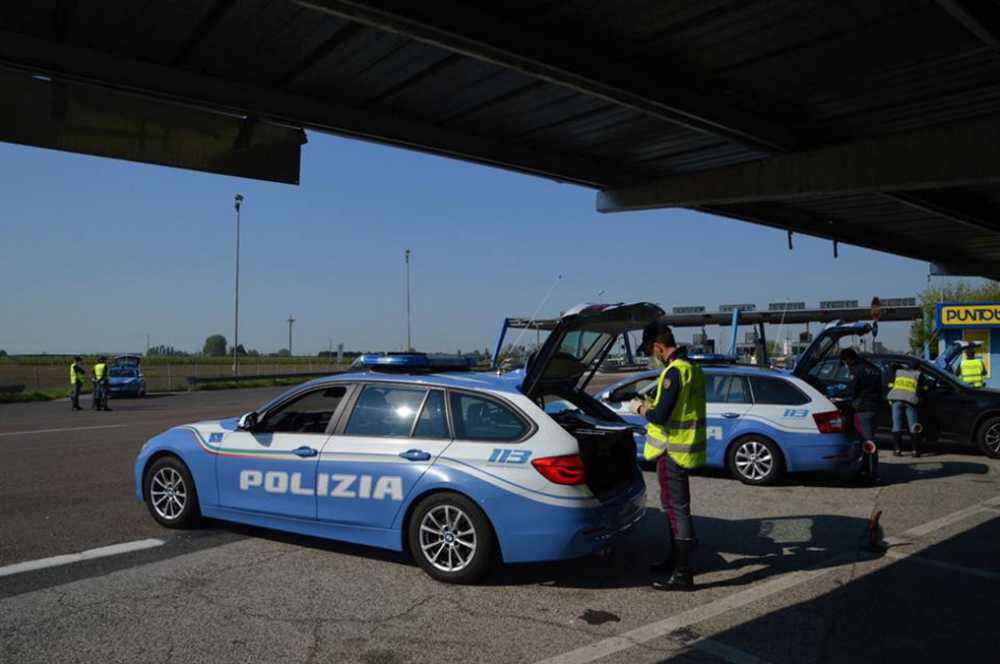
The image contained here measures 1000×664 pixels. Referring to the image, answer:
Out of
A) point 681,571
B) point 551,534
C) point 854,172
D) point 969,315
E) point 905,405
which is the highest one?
point 854,172

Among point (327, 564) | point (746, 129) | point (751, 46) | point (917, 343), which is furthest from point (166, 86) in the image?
point (917, 343)

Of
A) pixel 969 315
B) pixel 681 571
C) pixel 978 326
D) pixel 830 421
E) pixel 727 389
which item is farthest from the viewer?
pixel 969 315

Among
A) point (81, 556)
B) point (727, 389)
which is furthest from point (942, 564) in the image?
point (81, 556)

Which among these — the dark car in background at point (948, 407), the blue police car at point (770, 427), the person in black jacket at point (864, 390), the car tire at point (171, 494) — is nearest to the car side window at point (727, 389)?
the blue police car at point (770, 427)

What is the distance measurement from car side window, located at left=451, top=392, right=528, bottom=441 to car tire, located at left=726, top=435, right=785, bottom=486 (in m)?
5.22

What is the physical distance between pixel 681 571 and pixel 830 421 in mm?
4926

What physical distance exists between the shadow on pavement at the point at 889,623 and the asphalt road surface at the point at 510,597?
2 cm

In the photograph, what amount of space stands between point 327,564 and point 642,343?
9.79ft

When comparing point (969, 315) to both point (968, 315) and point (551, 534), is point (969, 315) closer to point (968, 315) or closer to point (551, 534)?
point (968, 315)

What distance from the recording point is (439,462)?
A: 547 cm

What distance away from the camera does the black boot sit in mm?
5359

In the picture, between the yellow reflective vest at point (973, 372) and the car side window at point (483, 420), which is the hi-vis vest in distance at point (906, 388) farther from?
the car side window at point (483, 420)

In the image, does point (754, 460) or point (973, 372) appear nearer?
point (754, 460)

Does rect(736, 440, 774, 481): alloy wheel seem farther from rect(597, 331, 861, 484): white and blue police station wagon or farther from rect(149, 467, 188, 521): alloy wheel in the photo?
rect(149, 467, 188, 521): alloy wheel
